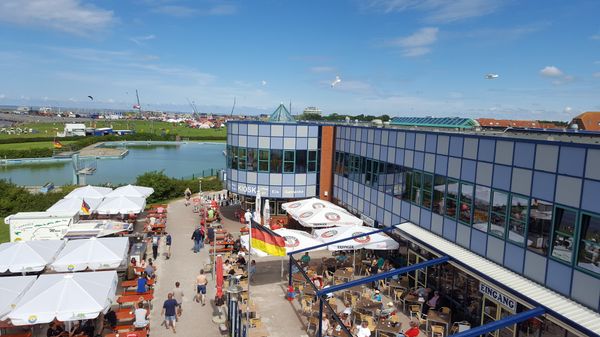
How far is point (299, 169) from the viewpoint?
28250mm

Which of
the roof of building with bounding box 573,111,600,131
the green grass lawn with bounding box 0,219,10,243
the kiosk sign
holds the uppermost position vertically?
the roof of building with bounding box 573,111,600,131

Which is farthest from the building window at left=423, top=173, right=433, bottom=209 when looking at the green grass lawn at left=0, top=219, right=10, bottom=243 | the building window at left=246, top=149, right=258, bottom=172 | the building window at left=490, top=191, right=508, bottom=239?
the green grass lawn at left=0, top=219, right=10, bottom=243

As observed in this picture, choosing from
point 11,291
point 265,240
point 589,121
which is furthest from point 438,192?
point 589,121

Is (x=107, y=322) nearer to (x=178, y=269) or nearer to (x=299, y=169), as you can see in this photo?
(x=178, y=269)

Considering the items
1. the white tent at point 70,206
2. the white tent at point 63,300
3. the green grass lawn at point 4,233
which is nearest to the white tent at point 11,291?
the white tent at point 63,300

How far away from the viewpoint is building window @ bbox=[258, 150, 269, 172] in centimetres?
2792

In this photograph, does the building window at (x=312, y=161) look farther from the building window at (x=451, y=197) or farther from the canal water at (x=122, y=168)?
the canal water at (x=122, y=168)

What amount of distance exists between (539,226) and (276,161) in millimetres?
18000

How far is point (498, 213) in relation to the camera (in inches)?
546

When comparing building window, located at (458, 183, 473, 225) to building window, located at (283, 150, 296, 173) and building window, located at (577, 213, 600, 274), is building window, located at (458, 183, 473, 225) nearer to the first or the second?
building window, located at (577, 213, 600, 274)

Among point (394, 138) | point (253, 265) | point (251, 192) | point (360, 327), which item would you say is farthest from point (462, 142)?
point (251, 192)

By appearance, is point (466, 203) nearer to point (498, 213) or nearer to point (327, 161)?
point (498, 213)

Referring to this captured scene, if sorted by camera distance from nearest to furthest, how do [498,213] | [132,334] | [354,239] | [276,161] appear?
[132,334], [498,213], [354,239], [276,161]

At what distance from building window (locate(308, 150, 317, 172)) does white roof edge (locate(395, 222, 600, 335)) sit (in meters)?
12.2
